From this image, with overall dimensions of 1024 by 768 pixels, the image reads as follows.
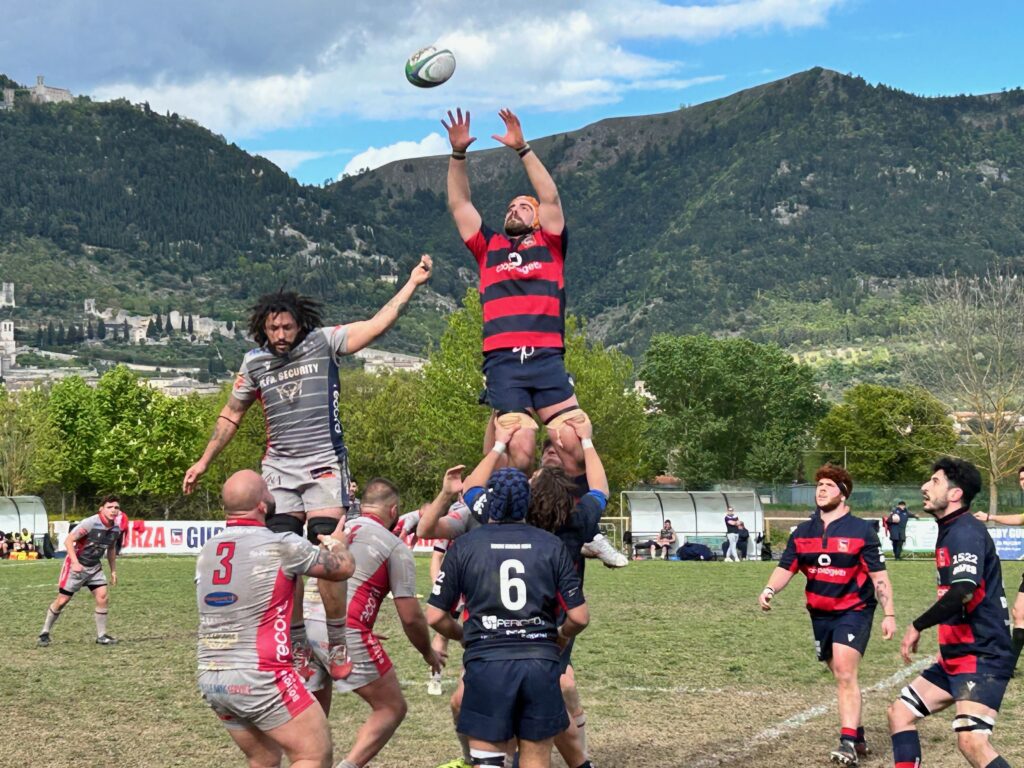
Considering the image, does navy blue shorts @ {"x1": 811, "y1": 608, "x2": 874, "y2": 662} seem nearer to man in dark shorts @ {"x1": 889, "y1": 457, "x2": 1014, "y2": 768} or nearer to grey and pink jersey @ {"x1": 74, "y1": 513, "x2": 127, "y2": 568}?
man in dark shorts @ {"x1": 889, "y1": 457, "x2": 1014, "y2": 768}

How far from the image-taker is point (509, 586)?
7.53m

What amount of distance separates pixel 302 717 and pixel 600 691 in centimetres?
713

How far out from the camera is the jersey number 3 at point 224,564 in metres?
7.87

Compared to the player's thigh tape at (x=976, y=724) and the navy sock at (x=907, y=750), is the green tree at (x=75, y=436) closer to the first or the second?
the navy sock at (x=907, y=750)

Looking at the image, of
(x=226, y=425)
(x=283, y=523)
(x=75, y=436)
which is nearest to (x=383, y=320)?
(x=226, y=425)

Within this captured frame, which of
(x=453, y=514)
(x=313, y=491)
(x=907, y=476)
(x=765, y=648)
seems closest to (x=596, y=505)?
(x=453, y=514)

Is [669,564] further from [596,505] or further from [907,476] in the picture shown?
[907,476]

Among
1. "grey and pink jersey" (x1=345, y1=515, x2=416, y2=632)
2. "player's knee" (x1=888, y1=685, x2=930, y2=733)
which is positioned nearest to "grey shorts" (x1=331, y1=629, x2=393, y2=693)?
"grey and pink jersey" (x1=345, y1=515, x2=416, y2=632)

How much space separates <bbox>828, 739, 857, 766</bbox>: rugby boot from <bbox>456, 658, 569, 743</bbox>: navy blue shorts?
13.5ft

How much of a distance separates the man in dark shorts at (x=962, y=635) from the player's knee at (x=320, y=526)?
392 centimetres

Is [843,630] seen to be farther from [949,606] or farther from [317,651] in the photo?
[317,651]

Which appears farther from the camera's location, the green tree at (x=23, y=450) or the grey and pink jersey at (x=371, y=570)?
the green tree at (x=23, y=450)

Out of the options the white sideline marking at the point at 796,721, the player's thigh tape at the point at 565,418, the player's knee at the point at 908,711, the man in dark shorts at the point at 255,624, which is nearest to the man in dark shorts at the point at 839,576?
the white sideline marking at the point at 796,721

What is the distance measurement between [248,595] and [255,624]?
178 millimetres
